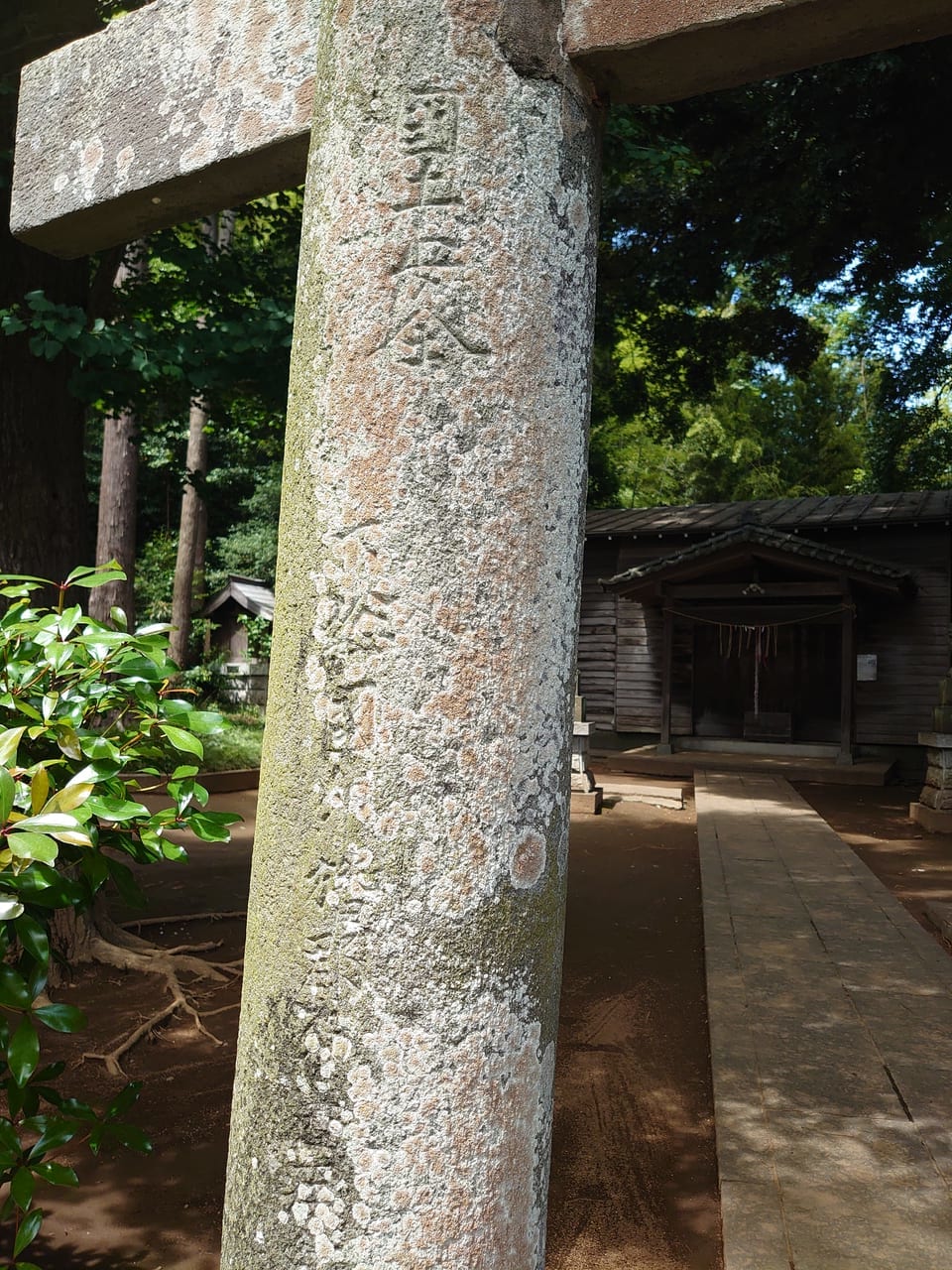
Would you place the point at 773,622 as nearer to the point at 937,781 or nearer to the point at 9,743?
the point at 937,781

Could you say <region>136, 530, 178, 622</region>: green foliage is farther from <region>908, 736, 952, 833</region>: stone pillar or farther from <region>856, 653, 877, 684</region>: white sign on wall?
<region>908, 736, 952, 833</region>: stone pillar

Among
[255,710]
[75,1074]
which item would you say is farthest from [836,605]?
[75,1074]

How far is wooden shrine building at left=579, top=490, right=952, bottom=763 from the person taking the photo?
1477 centimetres

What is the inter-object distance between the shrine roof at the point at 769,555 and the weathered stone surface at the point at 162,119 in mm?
13211

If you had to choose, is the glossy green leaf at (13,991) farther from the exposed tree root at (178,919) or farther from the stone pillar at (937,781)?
the stone pillar at (937,781)

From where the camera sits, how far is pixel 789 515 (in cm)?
1639

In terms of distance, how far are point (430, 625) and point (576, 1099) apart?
3.05 meters

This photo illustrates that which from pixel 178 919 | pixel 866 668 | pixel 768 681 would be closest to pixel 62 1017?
pixel 178 919

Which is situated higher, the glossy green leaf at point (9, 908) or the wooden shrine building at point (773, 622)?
the wooden shrine building at point (773, 622)

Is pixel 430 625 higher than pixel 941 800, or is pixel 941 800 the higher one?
pixel 430 625

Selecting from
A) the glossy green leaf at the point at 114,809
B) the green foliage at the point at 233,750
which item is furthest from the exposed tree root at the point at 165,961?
the green foliage at the point at 233,750

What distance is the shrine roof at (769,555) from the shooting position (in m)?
13.9

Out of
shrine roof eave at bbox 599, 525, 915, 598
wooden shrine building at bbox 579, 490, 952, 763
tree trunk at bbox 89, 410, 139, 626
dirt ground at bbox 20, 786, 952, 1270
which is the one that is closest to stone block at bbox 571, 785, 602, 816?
dirt ground at bbox 20, 786, 952, 1270

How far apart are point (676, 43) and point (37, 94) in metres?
1.58
